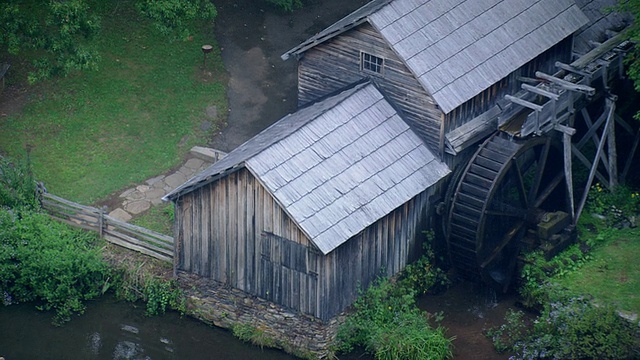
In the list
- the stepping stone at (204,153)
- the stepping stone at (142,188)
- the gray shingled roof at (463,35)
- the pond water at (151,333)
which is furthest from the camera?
the stepping stone at (204,153)

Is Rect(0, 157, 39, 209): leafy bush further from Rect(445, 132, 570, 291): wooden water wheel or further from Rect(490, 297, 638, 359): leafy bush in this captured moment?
Rect(490, 297, 638, 359): leafy bush

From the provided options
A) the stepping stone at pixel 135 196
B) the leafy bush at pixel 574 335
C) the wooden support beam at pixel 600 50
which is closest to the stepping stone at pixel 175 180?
the stepping stone at pixel 135 196

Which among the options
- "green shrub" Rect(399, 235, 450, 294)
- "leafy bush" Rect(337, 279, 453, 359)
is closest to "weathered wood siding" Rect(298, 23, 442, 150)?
"green shrub" Rect(399, 235, 450, 294)

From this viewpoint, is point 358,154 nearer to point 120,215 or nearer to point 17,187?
point 120,215

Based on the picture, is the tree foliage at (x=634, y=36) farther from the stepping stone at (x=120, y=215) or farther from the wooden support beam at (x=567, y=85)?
the stepping stone at (x=120, y=215)

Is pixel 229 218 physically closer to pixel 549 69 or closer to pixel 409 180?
pixel 409 180

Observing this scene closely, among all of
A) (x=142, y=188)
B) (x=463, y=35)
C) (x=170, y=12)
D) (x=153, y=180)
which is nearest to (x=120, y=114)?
(x=153, y=180)
